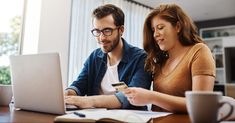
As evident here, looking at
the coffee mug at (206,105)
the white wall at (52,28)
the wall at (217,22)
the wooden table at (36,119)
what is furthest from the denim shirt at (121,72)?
the wall at (217,22)

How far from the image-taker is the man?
4.61 feet

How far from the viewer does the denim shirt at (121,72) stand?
1.34m

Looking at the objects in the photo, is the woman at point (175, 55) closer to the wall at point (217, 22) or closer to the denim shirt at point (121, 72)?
the denim shirt at point (121, 72)

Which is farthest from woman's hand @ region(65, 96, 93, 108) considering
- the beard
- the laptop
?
the beard

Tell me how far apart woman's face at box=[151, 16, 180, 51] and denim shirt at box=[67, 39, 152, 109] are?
0.15 meters

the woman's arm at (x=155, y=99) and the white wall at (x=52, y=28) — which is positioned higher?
the white wall at (x=52, y=28)

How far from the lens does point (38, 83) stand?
0.94 m

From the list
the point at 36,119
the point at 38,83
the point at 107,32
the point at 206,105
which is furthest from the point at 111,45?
the point at 206,105

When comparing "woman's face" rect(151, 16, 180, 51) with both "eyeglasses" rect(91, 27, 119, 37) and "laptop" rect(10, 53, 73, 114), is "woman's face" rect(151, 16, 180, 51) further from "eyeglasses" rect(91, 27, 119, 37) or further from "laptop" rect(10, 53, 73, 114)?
"laptop" rect(10, 53, 73, 114)

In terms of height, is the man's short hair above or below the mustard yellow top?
above

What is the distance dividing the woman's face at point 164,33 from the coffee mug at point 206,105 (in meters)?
0.73

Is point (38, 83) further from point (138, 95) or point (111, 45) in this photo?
point (111, 45)

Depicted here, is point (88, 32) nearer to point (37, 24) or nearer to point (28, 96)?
point (37, 24)

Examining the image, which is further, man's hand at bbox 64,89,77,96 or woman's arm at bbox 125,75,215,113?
man's hand at bbox 64,89,77,96
